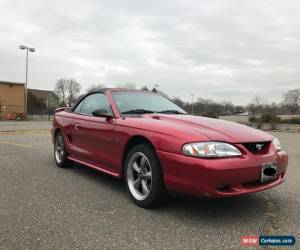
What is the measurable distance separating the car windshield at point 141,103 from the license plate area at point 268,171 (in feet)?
5.86

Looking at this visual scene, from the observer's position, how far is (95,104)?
17.8 feet

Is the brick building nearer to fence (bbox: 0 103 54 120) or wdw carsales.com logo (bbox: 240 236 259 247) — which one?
fence (bbox: 0 103 54 120)

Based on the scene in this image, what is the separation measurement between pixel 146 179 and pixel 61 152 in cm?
282

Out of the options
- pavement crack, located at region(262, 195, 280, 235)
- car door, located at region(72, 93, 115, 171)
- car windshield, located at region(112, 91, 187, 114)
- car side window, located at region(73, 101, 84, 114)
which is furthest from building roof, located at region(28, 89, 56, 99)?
pavement crack, located at region(262, 195, 280, 235)

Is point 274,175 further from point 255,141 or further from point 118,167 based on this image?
point 118,167

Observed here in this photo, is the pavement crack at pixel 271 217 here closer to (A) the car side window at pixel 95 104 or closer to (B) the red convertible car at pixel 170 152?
(B) the red convertible car at pixel 170 152

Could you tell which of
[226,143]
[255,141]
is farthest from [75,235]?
[255,141]

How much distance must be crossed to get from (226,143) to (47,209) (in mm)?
2047

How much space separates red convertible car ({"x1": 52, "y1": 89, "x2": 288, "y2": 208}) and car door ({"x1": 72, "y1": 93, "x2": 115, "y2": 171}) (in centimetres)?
1

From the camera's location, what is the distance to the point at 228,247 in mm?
2885

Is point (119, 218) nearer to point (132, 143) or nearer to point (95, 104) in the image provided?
point (132, 143)

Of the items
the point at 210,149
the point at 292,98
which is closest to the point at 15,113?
the point at 210,149

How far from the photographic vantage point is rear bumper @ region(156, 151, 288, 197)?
128 inches

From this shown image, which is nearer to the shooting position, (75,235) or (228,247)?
(228,247)
